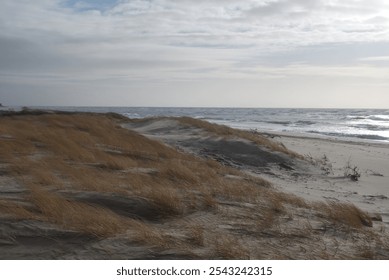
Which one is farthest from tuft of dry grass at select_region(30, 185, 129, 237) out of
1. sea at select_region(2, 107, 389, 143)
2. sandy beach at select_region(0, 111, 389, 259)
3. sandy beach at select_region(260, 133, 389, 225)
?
sea at select_region(2, 107, 389, 143)

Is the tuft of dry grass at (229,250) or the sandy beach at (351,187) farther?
the sandy beach at (351,187)

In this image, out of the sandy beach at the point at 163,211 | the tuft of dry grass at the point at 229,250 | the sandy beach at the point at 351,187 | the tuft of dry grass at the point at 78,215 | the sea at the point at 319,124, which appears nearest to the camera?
the tuft of dry grass at the point at 229,250

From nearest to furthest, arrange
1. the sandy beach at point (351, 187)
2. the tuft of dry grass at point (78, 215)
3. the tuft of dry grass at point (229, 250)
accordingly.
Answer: the tuft of dry grass at point (229, 250), the tuft of dry grass at point (78, 215), the sandy beach at point (351, 187)

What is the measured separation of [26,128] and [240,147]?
766cm

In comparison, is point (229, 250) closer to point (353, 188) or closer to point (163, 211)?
point (163, 211)

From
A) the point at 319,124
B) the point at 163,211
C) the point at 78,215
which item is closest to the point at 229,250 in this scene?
the point at 163,211

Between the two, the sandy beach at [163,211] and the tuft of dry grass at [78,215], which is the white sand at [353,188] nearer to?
the sandy beach at [163,211]

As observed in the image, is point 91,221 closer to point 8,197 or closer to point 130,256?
point 130,256

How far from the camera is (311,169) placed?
41.2 ft

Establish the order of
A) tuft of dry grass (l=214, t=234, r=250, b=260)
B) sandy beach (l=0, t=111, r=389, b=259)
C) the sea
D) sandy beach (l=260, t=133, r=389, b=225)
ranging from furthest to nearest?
the sea, sandy beach (l=260, t=133, r=389, b=225), sandy beach (l=0, t=111, r=389, b=259), tuft of dry grass (l=214, t=234, r=250, b=260)

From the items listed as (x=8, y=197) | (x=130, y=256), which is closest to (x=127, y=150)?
(x=8, y=197)

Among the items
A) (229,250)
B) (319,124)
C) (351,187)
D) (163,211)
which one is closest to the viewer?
(229,250)

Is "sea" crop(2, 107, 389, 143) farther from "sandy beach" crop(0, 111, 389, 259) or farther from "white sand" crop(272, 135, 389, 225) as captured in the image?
"sandy beach" crop(0, 111, 389, 259)

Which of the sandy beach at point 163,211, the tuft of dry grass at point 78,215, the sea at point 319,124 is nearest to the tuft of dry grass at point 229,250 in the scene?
the sandy beach at point 163,211
